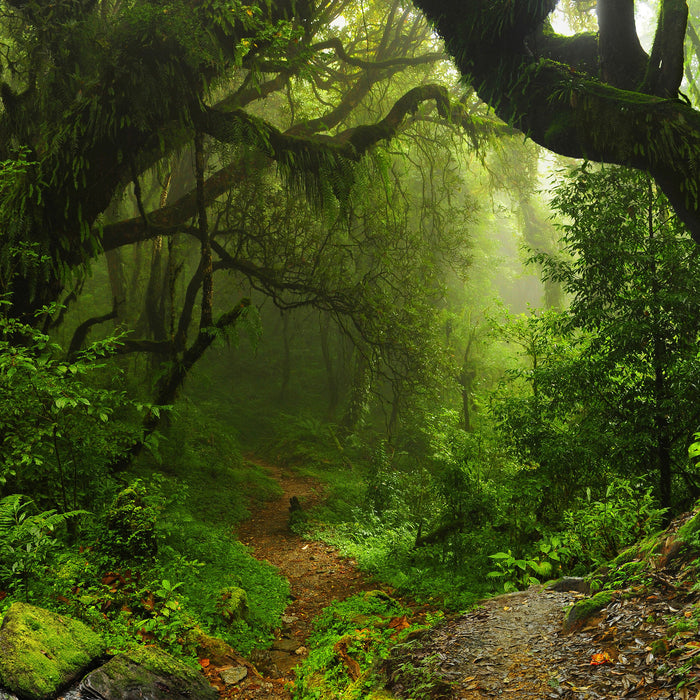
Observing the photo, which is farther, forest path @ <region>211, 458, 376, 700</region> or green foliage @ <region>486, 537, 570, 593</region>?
green foliage @ <region>486, 537, 570, 593</region>

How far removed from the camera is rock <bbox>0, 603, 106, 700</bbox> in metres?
2.67

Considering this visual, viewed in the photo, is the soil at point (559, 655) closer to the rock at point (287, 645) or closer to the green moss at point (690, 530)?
the green moss at point (690, 530)

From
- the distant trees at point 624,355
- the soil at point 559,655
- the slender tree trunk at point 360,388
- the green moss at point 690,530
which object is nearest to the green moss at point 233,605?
the soil at point 559,655

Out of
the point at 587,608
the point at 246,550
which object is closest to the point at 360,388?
the point at 246,550

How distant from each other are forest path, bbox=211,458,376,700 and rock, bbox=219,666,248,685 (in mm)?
46

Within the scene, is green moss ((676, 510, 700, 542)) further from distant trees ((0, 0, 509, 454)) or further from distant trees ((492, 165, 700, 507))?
distant trees ((0, 0, 509, 454))

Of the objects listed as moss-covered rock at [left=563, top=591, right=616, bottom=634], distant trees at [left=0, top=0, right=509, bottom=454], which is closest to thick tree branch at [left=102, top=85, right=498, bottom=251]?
distant trees at [left=0, top=0, right=509, bottom=454]

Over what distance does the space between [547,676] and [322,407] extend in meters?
17.2

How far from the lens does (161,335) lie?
1141 centimetres

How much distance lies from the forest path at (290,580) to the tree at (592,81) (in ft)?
18.2

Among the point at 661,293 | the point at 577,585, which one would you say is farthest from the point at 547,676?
the point at 661,293

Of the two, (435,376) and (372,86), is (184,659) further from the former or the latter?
(372,86)

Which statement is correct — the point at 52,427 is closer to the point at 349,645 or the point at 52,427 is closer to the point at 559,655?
the point at 349,645

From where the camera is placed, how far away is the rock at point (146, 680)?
9.84 ft
